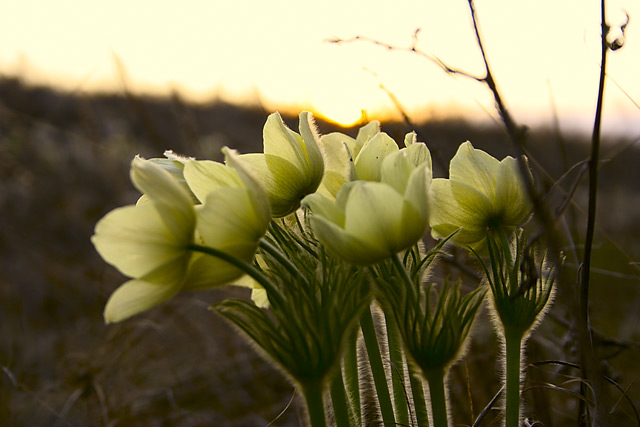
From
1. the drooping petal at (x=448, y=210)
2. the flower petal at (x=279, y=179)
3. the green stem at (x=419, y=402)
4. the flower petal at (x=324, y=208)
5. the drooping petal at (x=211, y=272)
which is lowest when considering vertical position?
the green stem at (x=419, y=402)

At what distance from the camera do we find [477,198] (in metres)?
0.50

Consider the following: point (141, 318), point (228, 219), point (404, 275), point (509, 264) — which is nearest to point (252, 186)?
point (228, 219)

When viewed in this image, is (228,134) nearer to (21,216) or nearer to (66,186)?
(66,186)

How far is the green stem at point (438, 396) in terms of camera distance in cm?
45

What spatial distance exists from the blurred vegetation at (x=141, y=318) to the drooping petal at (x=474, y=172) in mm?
57

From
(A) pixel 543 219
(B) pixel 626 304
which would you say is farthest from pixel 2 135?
(A) pixel 543 219

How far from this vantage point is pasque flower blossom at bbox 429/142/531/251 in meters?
0.51

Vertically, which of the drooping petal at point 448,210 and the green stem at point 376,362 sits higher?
the drooping petal at point 448,210

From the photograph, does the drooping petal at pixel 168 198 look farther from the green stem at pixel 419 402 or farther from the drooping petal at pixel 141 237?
the green stem at pixel 419 402

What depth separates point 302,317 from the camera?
1.31 feet

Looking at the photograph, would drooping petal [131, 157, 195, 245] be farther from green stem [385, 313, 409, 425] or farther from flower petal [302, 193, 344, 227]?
green stem [385, 313, 409, 425]

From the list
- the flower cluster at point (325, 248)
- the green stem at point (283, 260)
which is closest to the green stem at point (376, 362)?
the flower cluster at point (325, 248)

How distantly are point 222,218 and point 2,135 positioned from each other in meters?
3.32

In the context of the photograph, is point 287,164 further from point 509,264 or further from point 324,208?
point 509,264
